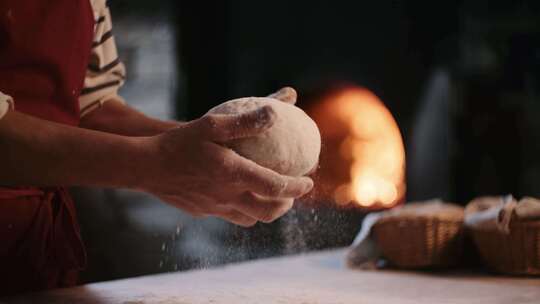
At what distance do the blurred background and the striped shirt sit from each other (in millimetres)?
461

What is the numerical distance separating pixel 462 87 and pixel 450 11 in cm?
37

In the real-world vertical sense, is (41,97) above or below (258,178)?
above

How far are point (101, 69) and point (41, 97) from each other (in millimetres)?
222

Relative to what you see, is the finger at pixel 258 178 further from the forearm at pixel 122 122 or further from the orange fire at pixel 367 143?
the orange fire at pixel 367 143

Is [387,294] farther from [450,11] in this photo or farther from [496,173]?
[450,11]

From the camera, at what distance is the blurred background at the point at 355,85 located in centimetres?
187

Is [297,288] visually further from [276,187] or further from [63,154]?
[63,154]

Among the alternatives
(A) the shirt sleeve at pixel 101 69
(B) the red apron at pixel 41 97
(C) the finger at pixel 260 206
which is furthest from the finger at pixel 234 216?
(A) the shirt sleeve at pixel 101 69

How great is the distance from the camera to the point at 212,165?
2.67 feet

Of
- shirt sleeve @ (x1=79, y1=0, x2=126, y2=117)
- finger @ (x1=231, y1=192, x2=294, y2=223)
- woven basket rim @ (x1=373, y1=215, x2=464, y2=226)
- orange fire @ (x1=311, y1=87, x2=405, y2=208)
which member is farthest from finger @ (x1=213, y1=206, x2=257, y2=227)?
orange fire @ (x1=311, y1=87, x2=405, y2=208)

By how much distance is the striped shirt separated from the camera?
1179mm

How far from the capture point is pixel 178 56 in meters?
2.14

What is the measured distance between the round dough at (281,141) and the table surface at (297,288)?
0.25m

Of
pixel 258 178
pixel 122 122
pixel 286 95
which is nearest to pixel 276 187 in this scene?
pixel 258 178
